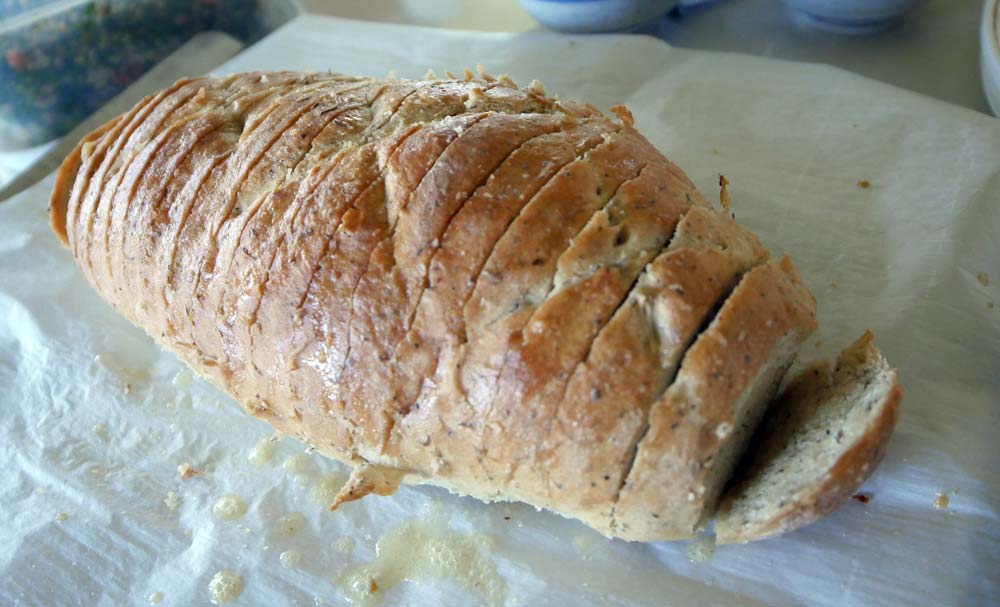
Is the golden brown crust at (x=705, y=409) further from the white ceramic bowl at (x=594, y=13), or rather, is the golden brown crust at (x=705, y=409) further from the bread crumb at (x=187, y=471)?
the white ceramic bowl at (x=594, y=13)

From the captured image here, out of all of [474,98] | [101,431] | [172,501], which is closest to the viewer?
[474,98]

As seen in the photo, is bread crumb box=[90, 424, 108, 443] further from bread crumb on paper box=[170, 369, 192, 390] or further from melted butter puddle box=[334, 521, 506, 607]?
melted butter puddle box=[334, 521, 506, 607]

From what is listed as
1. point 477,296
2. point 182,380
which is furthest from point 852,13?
point 182,380

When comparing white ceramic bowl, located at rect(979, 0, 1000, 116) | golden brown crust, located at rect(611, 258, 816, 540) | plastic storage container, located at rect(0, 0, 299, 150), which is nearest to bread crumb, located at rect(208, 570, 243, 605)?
golden brown crust, located at rect(611, 258, 816, 540)

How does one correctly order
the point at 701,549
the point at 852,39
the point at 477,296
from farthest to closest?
the point at 852,39
the point at 701,549
the point at 477,296

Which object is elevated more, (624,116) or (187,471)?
(624,116)

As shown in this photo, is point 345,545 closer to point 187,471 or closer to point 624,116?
point 187,471

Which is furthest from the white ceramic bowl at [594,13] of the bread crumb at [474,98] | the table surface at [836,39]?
the bread crumb at [474,98]
